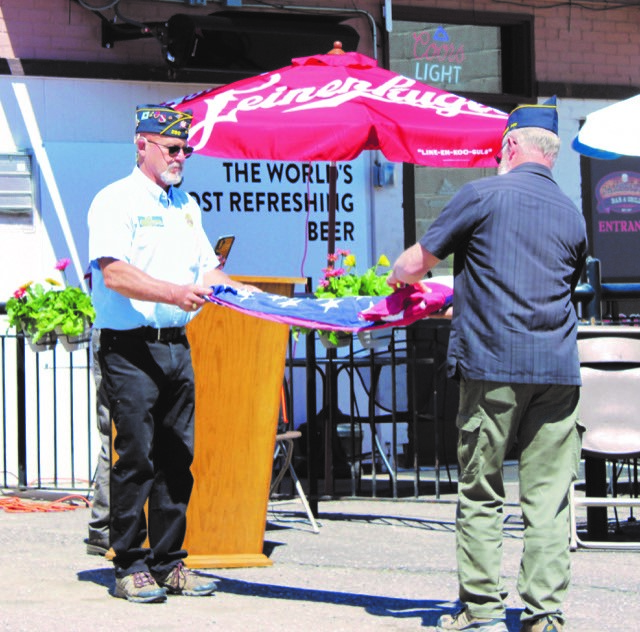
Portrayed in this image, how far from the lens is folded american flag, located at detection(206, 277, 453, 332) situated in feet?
18.1

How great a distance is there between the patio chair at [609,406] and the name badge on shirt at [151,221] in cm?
275

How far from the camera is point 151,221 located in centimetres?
562

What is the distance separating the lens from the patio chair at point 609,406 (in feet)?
23.2

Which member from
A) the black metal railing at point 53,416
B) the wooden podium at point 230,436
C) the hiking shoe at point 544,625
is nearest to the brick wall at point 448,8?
the black metal railing at point 53,416

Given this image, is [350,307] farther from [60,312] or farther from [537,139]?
[60,312]

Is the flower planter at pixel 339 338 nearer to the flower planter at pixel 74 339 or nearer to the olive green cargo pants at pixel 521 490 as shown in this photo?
the flower planter at pixel 74 339

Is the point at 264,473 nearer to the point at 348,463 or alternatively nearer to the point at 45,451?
the point at 348,463

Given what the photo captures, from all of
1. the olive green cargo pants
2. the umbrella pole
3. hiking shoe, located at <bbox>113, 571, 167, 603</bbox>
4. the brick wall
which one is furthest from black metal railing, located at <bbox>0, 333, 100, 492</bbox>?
the olive green cargo pants

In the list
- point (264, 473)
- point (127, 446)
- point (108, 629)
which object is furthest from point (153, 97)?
point (108, 629)

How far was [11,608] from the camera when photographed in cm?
549

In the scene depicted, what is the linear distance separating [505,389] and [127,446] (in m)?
1.62

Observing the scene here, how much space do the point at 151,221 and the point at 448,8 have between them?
6938 mm

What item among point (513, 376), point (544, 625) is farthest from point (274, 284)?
point (544, 625)

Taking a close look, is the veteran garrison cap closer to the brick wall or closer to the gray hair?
the gray hair
